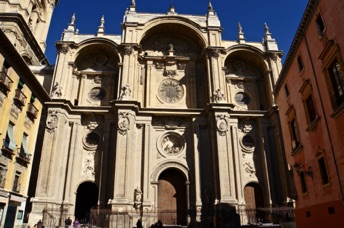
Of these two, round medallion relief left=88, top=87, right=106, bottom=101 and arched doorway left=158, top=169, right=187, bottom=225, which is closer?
arched doorway left=158, top=169, right=187, bottom=225

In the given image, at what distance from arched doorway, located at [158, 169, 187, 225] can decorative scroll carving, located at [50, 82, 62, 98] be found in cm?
1150

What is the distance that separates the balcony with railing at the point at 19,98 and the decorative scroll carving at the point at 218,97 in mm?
15278

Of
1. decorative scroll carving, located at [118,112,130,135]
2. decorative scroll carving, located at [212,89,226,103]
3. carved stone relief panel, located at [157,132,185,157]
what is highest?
decorative scroll carving, located at [212,89,226,103]

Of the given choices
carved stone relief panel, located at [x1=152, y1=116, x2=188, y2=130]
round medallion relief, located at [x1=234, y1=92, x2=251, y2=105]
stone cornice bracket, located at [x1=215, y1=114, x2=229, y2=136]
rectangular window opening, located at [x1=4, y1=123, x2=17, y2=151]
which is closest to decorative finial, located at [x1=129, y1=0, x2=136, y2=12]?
carved stone relief panel, located at [x1=152, y1=116, x2=188, y2=130]

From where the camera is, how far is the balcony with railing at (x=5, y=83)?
15.7 m

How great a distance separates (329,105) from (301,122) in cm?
352

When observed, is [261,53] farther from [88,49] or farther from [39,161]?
[39,161]

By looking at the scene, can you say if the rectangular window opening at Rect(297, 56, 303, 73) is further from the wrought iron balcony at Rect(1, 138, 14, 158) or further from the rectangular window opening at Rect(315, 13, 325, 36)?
the wrought iron balcony at Rect(1, 138, 14, 158)

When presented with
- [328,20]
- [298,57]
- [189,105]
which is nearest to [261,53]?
[189,105]

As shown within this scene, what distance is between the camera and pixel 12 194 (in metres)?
17.0

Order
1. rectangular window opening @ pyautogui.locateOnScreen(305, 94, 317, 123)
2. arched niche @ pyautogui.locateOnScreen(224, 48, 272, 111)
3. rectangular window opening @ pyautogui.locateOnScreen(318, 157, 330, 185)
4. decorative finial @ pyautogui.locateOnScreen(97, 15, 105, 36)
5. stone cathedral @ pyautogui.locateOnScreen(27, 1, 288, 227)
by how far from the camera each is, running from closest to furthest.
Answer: rectangular window opening @ pyautogui.locateOnScreen(318, 157, 330, 185)
rectangular window opening @ pyautogui.locateOnScreen(305, 94, 317, 123)
stone cathedral @ pyautogui.locateOnScreen(27, 1, 288, 227)
arched niche @ pyautogui.locateOnScreen(224, 48, 272, 111)
decorative finial @ pyautogui.locateOnScreen(97, 15, 105, 36)

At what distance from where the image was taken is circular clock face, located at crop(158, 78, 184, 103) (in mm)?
28125

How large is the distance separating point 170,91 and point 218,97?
5.14 meters

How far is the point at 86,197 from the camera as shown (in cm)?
2511
